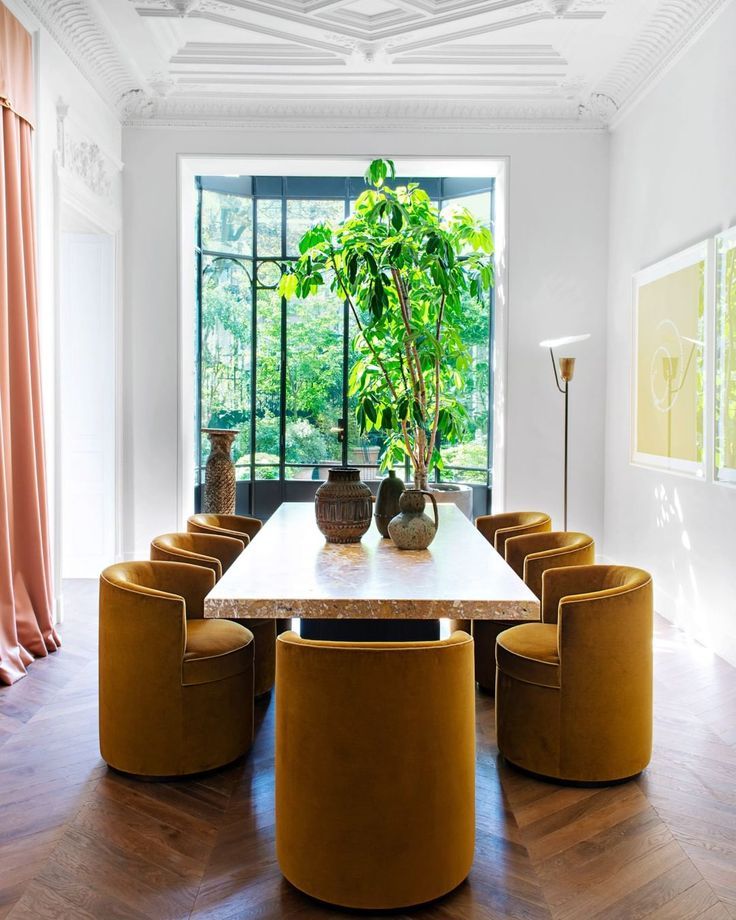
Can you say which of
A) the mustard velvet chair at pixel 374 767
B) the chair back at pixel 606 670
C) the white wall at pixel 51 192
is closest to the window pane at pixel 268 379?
the white wall at pixel 51 192

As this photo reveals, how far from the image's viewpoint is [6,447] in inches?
160

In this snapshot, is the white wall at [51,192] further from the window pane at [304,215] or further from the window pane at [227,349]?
the window pane at [304,215]

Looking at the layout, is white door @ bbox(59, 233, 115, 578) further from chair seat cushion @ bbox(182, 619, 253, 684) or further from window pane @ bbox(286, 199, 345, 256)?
chair seat cushion @ bbox(182, 619, 253, 684)

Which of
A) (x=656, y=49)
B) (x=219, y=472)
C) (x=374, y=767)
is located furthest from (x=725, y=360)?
(x=219, y=472)

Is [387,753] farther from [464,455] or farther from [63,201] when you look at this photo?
[464,455]

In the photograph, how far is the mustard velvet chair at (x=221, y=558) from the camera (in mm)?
3465

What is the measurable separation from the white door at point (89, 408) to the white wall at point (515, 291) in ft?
0.84

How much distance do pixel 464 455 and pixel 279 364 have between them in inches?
84.6

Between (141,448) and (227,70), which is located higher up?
(227,70)

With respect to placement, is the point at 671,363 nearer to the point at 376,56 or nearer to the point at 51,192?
the point at 376,56

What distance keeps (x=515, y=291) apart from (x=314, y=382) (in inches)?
98.6

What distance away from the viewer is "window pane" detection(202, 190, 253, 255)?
26.2 ft

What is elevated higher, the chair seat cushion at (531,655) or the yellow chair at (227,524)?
the yellow chair at (227,524)

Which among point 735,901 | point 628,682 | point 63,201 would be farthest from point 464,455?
point 735,901
